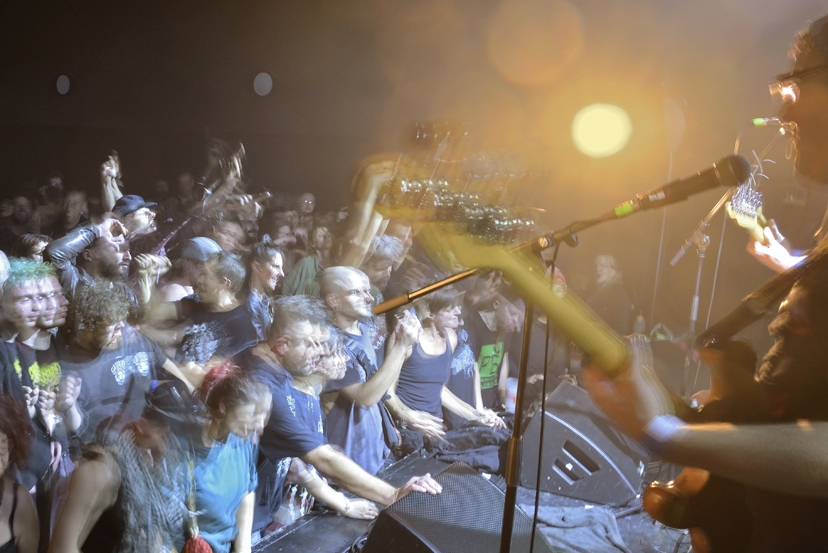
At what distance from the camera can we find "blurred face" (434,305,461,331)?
3490mm

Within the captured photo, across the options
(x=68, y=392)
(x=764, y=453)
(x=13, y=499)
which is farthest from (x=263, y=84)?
(x=764, y=453)

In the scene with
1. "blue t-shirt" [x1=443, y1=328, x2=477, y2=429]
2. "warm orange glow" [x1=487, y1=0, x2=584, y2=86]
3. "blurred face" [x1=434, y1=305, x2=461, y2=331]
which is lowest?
"blue t-shirt" [x1=443, y1=328, x2=477, y2=429]

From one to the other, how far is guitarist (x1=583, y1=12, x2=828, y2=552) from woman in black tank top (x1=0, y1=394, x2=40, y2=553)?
1.56 meters

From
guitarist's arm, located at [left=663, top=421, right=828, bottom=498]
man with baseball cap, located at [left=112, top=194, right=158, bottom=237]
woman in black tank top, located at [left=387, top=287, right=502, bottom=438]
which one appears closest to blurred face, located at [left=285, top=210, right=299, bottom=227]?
man with baseball cap, located at [left=112, top=194, right=158, bottom=237]

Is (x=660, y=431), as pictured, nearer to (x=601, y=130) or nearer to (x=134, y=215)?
(x=134, y=215)

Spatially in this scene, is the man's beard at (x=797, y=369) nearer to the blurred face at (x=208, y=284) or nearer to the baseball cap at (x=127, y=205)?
the blurred face at (x=208, y=284)

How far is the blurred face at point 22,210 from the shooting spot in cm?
321

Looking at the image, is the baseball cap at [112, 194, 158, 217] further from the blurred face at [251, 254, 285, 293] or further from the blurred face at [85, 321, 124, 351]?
the blurred face at [85, 321, 124, 351]

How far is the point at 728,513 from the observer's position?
116 cm

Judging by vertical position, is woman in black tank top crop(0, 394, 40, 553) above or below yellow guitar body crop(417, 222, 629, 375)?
below

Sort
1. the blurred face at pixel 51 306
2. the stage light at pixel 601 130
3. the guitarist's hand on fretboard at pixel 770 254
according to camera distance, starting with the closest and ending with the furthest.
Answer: the blurred face at pixel 51 306
the guitarist's hand on fretboard at pixel 770 254
the stage light at pixel 601 130

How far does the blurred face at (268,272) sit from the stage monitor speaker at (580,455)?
168 cm

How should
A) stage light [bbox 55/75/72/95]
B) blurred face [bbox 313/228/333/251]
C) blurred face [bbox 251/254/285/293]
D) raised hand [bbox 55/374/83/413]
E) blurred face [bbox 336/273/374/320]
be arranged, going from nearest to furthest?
raised hand [bbox 55/374/83/413]
blurred face [bbox 336/273/374/320]
blurred face [bbox 251/254/285/293]
stage light [bbox 55/75/72/95]
blurred face [bbox 313/228/333/251]

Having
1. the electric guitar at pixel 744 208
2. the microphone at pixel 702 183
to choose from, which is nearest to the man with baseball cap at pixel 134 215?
the microphone at pixel 702 183
